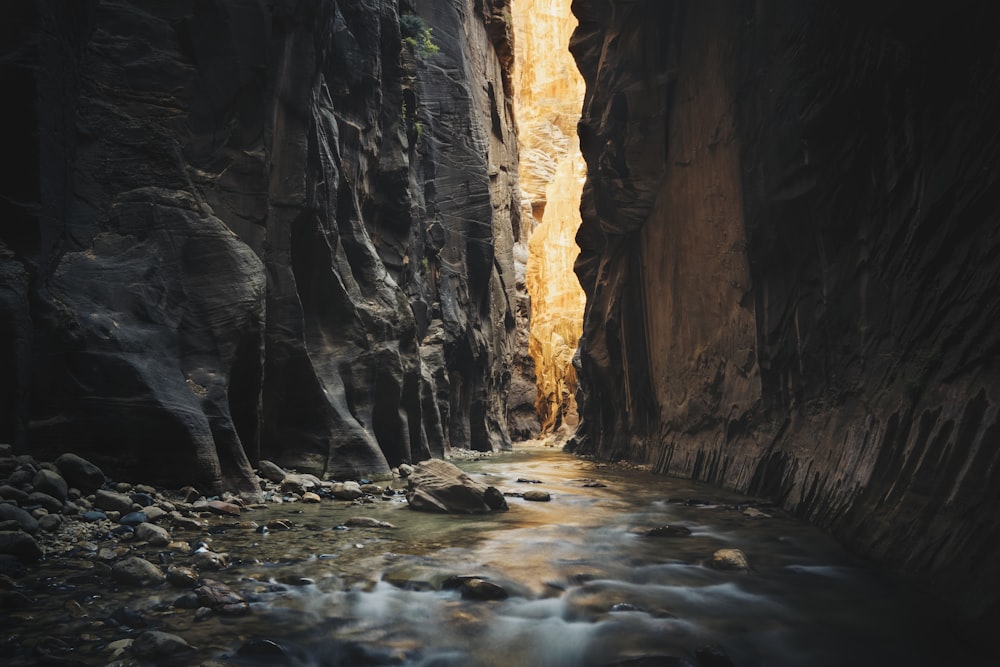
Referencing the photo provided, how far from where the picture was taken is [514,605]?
575 centimetres

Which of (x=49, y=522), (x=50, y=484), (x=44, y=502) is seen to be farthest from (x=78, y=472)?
(x=49, y=522)

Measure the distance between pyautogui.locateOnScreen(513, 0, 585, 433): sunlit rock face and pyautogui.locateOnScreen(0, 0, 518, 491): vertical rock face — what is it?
1350 inches

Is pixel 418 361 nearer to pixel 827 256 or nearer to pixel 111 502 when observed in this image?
pixel 827 256

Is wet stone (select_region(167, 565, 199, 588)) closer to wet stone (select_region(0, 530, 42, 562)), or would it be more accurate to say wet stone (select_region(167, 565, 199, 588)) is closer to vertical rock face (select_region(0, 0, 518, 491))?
wet stone (select_region(0, 530, 42, 562))

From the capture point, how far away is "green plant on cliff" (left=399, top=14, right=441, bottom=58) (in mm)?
26188

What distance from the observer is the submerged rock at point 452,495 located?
1086 centimetres

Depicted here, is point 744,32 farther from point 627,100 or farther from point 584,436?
point 584,436

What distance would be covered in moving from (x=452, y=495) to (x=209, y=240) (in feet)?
17.9

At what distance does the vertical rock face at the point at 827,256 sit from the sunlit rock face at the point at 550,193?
34825 millimetres

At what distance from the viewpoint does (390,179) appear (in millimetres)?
22594

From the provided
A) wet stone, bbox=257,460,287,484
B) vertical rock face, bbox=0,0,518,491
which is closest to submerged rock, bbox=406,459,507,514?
wet stone, bbox=257,460,287,484

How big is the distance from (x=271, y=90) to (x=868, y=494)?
12.1m

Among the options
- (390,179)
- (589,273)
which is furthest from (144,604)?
(589,273)

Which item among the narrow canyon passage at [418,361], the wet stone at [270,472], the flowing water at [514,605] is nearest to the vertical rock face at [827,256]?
the narrow canyon passage at [418,361]
